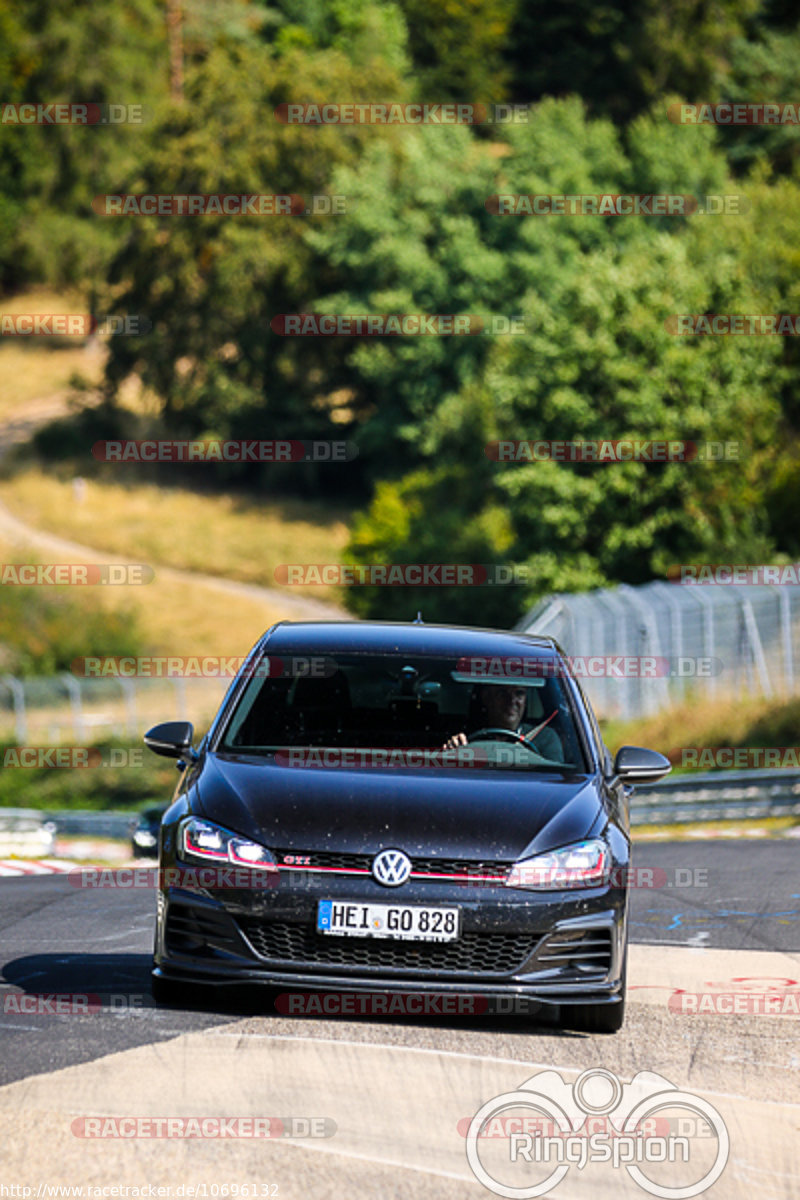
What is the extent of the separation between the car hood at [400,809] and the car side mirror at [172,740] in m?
0.42

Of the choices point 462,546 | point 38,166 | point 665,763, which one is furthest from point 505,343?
point 665,763

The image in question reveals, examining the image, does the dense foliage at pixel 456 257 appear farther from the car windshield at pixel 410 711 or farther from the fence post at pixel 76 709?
the car windshield at pixel 410 711

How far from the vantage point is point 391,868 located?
21.5ft

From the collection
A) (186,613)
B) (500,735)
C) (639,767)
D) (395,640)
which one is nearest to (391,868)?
(500,735)

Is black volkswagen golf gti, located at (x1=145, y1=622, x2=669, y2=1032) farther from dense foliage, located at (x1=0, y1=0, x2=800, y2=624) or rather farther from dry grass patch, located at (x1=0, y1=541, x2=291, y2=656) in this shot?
dry grass patch, located at (x1=0, y1=541, x2=291, y2=656)

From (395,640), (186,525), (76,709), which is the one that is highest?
(395,640)

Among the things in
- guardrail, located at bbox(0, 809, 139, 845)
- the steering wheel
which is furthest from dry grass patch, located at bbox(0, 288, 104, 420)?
the steering wheel

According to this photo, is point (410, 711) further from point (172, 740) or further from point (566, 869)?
point (566, 869)

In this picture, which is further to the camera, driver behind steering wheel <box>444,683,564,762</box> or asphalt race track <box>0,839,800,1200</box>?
driver behind steering wheel <box>444,683,564,762</box>

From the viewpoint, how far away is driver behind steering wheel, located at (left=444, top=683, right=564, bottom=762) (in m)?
7.82

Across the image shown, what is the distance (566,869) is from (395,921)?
27.4 inches

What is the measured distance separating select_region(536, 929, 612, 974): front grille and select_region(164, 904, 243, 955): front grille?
3.79 ft

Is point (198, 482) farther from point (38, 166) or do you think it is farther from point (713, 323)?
point (713, 323)

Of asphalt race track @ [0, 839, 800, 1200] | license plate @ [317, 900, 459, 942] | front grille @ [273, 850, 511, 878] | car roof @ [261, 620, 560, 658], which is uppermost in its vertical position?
car roof @ [261, 620, 560, 658]
